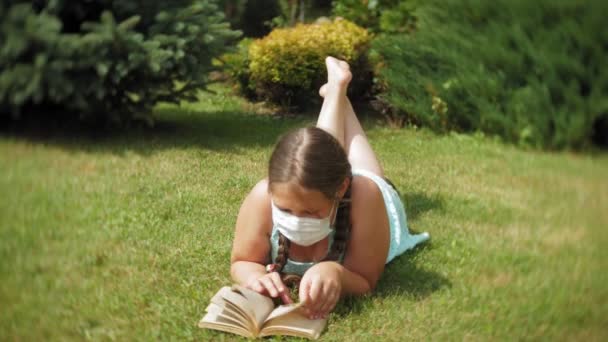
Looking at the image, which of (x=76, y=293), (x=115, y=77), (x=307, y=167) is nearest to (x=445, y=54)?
(x=307, y=167)

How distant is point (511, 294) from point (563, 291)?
302 millimetres

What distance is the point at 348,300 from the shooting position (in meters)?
2.43

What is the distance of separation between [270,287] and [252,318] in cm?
20

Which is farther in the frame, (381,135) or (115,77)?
(381,135)

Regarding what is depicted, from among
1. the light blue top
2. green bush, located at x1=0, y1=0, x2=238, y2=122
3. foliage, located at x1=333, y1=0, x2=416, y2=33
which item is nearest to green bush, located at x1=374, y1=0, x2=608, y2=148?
green bush, located at x1=0, y1=0, x2=238, y2=122

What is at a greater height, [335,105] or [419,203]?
[335,105]

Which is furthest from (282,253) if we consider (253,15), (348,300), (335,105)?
(253,15)

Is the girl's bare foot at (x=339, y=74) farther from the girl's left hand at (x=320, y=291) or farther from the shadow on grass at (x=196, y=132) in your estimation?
the girl's left hand at (x=320, y=291)

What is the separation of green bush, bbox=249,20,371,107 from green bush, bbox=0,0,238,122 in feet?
1.90

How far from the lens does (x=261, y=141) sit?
15.9ft

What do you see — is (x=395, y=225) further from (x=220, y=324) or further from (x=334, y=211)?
(x=220, y=324)

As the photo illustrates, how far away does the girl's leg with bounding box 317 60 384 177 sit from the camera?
3.28 metres

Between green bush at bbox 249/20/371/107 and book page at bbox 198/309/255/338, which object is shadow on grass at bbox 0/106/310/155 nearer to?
green bush at bbox 249/20/371/107

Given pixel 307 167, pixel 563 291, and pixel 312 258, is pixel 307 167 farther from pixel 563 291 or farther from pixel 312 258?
pixel 563 291
